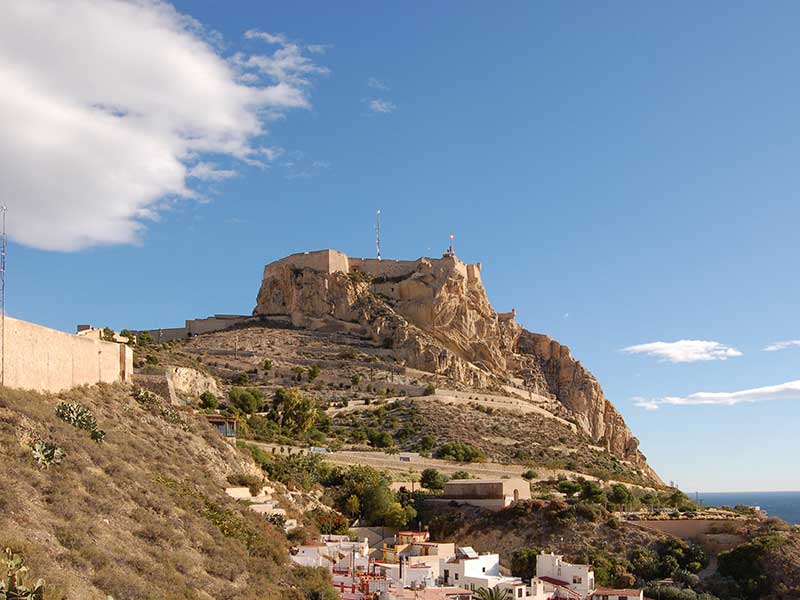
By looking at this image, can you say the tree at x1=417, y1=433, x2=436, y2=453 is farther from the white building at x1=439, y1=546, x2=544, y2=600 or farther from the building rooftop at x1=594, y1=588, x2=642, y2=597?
the building rooftop at x1=594, y1=588, x2=642, y2=597

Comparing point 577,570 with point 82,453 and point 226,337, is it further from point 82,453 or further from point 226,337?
point 226,337

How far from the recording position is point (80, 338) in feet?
84.8

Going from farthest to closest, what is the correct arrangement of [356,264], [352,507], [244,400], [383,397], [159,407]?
[356,264] → [383,397] → [244,400] → [352,507] → [159,407]

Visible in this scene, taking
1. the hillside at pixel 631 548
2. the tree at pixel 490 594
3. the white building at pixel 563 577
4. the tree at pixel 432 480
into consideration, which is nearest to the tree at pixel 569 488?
the hillside at pixel 631 548

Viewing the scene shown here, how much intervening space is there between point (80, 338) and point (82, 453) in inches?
270

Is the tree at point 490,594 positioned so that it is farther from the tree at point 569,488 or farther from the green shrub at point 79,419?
the tree at point 569,488

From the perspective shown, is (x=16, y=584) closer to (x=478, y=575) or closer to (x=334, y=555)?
(x=334, y=555)

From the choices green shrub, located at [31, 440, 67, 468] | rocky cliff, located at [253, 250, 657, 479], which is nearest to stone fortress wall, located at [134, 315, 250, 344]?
rocky cliff, located at [253, 250, 657, 479]

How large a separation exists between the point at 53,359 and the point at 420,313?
176 feet

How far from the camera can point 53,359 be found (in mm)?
23875

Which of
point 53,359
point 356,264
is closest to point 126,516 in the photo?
point 53,359

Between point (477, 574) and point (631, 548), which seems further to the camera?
point (631, 548)

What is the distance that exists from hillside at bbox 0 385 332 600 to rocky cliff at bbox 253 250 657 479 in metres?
45.9

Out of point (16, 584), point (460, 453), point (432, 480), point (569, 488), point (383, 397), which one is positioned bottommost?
point (569, 488)
